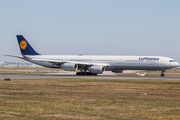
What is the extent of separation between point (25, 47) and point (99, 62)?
17.3 meters

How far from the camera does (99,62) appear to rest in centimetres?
5406

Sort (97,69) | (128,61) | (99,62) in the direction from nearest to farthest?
(97,69) → (128,61) → (99,62)

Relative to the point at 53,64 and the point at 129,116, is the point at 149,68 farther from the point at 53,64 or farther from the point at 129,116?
the point at 129,116

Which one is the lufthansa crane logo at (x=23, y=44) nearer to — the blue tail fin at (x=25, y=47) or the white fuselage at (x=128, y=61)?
the blue tail fin at (x=25, y=47)

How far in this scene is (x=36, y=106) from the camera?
49.1ft

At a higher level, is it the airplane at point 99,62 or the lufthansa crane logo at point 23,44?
the lufthansa crane logo at point 23,44

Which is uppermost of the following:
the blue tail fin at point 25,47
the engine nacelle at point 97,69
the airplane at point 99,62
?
the blue tail fin at point 25,47

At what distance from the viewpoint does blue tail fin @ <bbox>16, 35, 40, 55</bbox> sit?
192 ft

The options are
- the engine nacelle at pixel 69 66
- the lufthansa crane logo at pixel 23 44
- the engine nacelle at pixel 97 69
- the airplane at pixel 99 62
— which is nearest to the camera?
the engine nacelle at pixel 97 69

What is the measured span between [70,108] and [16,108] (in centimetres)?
294

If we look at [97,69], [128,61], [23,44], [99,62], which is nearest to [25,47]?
[23,44]

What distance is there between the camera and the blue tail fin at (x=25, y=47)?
58406 mm

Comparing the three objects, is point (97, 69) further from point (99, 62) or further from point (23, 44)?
point (23, 44)

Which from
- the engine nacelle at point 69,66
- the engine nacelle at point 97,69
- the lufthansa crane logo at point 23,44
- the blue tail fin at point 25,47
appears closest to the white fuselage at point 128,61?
the blue tail fin at point 25,47
